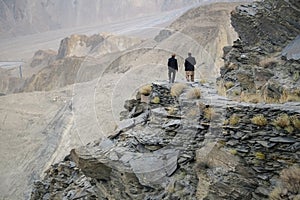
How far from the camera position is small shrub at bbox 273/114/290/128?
6713 millimetres

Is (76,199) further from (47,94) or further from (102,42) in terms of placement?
(102,42)

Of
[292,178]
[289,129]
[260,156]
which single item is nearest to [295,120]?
[289,129]

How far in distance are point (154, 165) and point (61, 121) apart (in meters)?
29.3

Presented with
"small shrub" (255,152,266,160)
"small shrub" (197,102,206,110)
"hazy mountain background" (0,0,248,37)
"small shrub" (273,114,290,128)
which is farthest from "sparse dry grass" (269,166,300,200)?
"hazy mountain background" (0,0,248,37)

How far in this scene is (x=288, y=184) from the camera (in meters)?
6.27

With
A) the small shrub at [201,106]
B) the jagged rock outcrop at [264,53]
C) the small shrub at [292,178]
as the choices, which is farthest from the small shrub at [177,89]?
the small shrub at [292,178]

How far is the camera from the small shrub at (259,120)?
7.02 meters

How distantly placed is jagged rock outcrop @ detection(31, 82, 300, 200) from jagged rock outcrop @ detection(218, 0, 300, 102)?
1897 millimetres

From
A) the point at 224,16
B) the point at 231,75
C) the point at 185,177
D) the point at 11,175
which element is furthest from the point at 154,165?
the point at 224,16

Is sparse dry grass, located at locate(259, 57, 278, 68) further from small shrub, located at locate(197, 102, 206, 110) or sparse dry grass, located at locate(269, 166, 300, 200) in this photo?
sparse dry grass, located at locate(269, 166, 300, 200)

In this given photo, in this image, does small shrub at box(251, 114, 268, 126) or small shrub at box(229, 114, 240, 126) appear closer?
small shrub at box(251, 114, 268, 126)

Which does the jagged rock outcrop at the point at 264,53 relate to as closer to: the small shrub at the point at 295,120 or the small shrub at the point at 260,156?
the small shrub at the point at 295,120

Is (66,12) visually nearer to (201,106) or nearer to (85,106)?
(85,106)

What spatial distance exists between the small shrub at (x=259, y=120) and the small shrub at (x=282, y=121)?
0.65 ft
